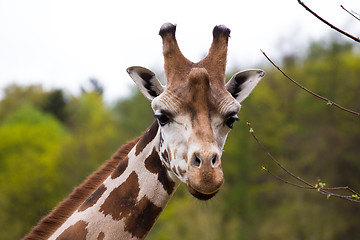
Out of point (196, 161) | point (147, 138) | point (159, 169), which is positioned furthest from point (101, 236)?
point (196, 161)

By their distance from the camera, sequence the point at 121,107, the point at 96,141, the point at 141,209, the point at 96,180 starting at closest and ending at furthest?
1. the point at 141,209
2. the point at 96,180
3. the point at 96,141
4. the point at 121,107

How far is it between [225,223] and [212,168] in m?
35.2

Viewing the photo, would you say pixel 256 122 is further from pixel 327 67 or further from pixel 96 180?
pixel 96 180

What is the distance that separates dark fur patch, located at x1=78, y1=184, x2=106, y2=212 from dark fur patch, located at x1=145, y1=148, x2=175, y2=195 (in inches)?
21.5

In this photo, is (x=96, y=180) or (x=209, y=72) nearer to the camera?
(x=209, y=72)

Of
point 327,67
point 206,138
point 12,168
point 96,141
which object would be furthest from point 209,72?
point 12,168

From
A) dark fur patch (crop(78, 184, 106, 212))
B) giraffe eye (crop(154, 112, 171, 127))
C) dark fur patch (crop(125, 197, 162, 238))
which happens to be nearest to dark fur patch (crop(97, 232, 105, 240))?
dark fur patch (crop(125, 197, 162, 238))

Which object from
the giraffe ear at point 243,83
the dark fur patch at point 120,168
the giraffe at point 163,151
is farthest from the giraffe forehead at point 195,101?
the dark fur patch at point 120,168

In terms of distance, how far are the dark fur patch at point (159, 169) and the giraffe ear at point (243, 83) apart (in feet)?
3.83

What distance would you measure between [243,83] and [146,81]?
1.13 metres

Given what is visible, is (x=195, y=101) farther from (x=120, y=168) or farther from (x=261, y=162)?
(x=261, y=162)

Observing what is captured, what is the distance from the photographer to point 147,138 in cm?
608

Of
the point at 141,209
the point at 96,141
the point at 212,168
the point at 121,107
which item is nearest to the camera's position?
the point at 212,168

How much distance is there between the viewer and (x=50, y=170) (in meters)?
49.2
